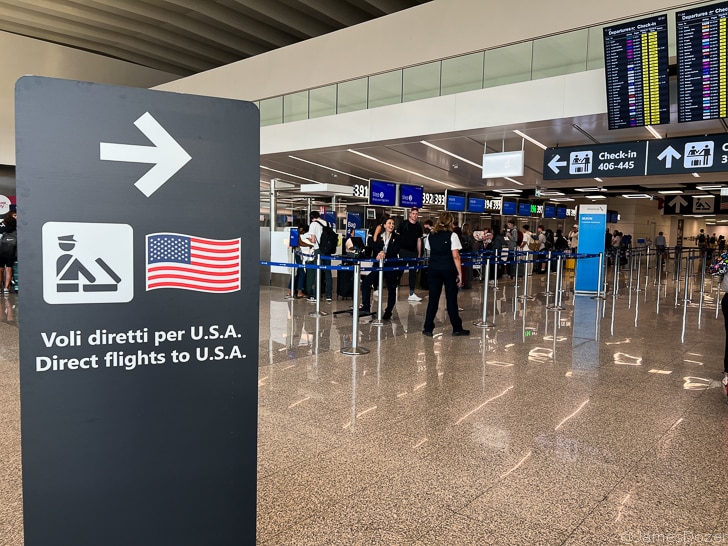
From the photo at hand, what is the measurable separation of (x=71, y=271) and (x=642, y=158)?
29.9 feet

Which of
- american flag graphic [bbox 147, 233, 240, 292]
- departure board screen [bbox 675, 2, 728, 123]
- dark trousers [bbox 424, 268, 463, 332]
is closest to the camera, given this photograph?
american flag graphic [bbox 147, 233, 240, 292]

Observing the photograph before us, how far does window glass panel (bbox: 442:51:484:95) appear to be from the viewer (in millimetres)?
11109

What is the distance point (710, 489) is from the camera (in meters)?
3.22

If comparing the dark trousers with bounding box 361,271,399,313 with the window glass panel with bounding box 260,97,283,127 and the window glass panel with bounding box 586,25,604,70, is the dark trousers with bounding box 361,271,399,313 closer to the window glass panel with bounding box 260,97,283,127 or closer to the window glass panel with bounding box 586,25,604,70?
the window glass panel with bounding box 586,25,604,70

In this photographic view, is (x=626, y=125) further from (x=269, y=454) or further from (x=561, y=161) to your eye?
(x=269, y=454)

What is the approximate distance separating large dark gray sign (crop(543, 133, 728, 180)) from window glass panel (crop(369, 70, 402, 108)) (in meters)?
4.07

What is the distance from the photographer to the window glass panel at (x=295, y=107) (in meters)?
14.6

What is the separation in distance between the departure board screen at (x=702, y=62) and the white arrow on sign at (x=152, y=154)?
7.89 metres

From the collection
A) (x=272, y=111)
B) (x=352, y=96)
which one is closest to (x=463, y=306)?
(x=352, y=96)

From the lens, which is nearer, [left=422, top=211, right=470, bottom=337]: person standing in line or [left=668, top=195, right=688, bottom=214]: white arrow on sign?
[left=422, top=211, right=470, bottom=337]: person standing in line

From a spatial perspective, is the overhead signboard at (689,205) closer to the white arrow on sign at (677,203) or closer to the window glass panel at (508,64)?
the white arrow on sign at (677,203)

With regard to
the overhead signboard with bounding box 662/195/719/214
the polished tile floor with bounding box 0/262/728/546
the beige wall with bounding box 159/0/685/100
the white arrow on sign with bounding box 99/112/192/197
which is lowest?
the polished tile floor with bounding box 0/262/728/546

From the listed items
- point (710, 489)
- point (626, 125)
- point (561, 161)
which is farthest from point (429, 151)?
point (710, 489)

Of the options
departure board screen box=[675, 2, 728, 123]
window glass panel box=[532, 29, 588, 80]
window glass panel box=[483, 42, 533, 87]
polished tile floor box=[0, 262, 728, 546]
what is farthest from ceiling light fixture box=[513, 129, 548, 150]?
polished tile floor box=[0, 262, 728, 546]
